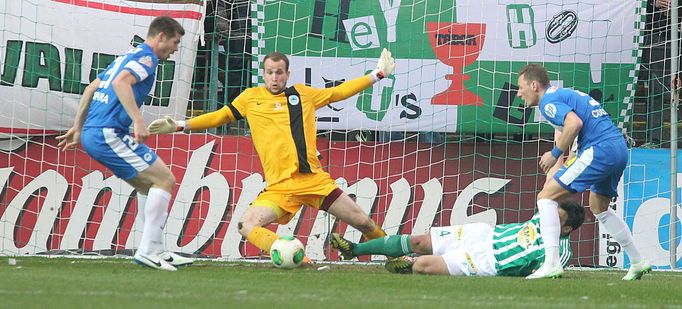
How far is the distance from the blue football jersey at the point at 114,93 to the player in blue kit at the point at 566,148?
2798 millimetres

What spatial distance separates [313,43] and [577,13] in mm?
2756

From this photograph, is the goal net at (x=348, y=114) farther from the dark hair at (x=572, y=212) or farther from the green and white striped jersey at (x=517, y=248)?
the green and white striped jersey at (x=517, y=248)

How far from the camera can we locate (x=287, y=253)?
877 cm

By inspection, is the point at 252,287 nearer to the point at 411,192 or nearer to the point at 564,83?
the point at 411,192

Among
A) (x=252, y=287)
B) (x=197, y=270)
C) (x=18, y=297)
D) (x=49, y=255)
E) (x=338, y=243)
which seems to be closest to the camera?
(x=18, y=297)

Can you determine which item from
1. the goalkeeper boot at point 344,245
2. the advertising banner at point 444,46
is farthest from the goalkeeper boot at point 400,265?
the advertising banner at point 444,46

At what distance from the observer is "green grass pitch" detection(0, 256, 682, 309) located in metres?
6.16

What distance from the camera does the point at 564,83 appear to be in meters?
12.3

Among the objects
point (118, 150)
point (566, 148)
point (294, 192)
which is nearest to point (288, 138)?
point (294, 192)

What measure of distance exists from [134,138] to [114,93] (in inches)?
14.2

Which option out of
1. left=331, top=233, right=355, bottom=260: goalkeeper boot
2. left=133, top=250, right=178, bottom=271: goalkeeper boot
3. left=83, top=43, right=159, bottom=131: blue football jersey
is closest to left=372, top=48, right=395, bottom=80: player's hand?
left=331, top=233, right=355, bottom=260: goalkeeper boot

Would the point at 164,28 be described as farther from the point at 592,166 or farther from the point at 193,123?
the point at 592,166

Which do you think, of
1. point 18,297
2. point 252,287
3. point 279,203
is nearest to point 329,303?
point 252,287

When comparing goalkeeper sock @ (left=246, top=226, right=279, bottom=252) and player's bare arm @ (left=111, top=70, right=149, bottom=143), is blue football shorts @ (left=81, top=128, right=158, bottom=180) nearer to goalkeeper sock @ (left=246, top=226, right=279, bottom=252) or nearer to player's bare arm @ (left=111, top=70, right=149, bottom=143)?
player's bare arm @ (left=111, top=70, right=149, bottom=143)
